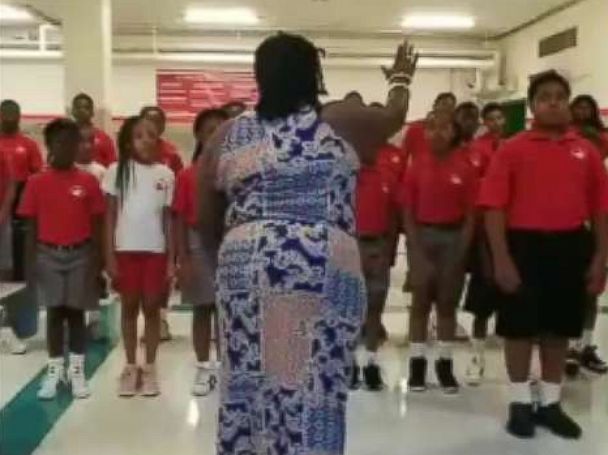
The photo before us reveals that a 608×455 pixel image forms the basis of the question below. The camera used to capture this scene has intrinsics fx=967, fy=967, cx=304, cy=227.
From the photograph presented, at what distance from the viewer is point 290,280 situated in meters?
2.11

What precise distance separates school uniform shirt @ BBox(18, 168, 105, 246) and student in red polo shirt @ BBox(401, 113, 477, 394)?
4.80 feet

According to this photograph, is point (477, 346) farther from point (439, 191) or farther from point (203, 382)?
point (203, 382)

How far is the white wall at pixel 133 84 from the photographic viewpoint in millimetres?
13023

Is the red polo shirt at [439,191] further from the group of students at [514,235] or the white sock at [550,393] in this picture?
the white sock at [550,393]

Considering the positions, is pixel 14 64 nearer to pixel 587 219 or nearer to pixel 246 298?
pixel 587 219

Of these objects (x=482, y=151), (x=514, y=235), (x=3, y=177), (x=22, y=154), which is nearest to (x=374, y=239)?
(x=514, y=235)

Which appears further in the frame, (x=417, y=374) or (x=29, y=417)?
(x=417, y=374)

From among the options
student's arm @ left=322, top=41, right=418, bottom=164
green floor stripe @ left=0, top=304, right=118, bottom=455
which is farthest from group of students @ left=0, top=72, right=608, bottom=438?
student's arm @ left=322, top=41, right=418, bottom=164

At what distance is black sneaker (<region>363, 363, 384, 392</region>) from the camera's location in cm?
466

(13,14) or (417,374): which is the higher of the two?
(13,14)

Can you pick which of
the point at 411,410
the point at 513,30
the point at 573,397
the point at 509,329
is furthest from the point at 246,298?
the point at 513,30

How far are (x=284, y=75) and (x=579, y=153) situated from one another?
2.03m

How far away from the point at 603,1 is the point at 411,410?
649 centimetres

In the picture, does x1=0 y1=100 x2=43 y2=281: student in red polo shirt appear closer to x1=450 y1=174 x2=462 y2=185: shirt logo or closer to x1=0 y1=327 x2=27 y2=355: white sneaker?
x1=0 y1=327 x2=27 y2=355: white sneaker
